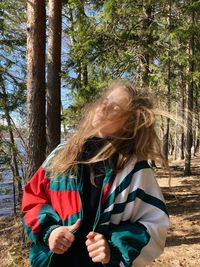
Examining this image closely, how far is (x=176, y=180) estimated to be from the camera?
14961 mm

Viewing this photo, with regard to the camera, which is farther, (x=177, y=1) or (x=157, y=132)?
(x=177, y=1)

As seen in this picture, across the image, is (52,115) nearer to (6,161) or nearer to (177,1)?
(6,161)

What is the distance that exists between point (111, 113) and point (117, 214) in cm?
55

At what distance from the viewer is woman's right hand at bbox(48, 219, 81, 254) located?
1.71 metres

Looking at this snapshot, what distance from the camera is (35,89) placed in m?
6.45

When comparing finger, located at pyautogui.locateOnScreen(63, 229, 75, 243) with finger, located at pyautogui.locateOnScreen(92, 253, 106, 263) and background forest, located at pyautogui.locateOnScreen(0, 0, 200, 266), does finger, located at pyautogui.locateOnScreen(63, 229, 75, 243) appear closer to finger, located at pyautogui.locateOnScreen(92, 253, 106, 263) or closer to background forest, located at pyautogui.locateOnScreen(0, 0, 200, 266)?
finger, located at pyautogui.locateOnScreen(92, 253, 106, 263)

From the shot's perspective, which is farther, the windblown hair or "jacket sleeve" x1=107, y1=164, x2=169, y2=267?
the windblown hair

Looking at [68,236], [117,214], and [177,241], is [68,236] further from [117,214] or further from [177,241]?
[177,241]

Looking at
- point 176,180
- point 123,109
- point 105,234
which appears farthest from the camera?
point 176,180

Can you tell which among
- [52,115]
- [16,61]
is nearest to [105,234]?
[52,115]

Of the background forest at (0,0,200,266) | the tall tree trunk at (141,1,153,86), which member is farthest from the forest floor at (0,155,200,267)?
the tall tree trunk at (141,1,153,86)

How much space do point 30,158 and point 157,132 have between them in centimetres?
462

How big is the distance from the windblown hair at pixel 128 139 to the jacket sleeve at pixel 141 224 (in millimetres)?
158

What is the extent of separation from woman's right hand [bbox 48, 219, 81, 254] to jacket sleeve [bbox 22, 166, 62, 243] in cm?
7
